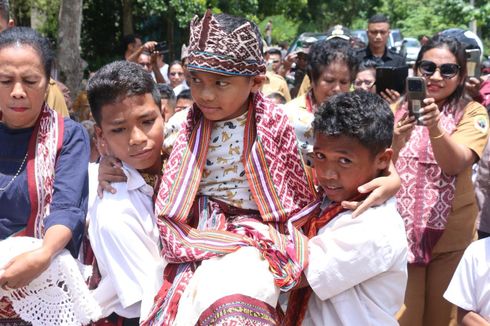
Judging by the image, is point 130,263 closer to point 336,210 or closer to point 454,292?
point 336,210

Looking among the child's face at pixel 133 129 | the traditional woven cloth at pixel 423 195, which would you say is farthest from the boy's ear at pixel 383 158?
the traditional woven cloth at pixel 423 195

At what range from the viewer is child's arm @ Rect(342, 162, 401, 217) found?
289 cm

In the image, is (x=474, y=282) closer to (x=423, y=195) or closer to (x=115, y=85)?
(x=423, y=195)

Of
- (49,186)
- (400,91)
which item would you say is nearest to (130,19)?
(400,91)

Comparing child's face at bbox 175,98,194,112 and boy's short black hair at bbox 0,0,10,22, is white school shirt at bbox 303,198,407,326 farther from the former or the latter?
child's face at bbox 175,98,194,112

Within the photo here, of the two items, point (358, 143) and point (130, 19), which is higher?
point (358, 143)

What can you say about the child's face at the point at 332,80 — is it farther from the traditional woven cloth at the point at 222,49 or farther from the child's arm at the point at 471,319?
the child's arm at the point at 471,319

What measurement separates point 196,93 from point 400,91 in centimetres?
208

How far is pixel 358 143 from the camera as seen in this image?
295cm

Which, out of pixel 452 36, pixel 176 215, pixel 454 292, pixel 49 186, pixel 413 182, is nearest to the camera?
pixel 176 215

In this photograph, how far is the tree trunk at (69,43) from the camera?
1086cm

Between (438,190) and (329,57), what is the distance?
1.12 meters

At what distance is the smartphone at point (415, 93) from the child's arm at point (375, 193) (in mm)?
894

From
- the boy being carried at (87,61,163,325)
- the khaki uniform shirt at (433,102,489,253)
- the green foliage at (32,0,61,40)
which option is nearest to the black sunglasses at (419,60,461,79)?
the khaki uniform shirt at (433,102,489,253)
